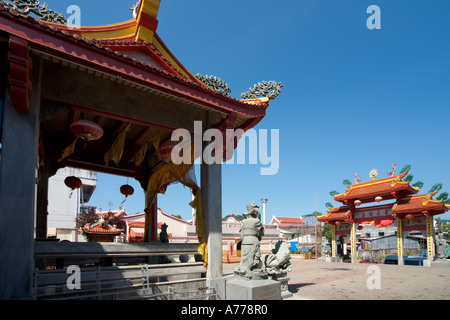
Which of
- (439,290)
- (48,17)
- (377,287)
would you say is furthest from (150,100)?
(439,290)

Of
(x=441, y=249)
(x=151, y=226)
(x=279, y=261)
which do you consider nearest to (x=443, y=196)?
(x=441, y=249)

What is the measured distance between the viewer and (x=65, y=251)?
18.0 feet

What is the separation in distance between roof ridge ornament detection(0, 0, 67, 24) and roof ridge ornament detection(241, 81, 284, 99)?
4741 mm

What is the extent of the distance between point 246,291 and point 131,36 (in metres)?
6.64

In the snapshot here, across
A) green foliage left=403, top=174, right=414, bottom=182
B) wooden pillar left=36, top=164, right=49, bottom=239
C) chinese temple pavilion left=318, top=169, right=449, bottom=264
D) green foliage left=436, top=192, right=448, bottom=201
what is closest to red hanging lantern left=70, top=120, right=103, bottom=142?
wooden pillar left=36, top=164, right=49, bottom=239

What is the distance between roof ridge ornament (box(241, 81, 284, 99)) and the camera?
8328 mm

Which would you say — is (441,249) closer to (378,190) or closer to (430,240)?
(430,240)

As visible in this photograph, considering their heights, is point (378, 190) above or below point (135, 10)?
below

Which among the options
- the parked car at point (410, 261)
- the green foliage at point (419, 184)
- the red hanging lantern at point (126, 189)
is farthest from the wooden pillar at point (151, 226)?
the green foliage at point (419, 184)

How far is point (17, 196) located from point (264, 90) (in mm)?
6342

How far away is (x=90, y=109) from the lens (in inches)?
237

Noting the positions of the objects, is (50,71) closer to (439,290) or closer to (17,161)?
(17,161)

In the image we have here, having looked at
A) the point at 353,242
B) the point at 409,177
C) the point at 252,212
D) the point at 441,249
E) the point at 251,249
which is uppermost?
the point at 409,177
